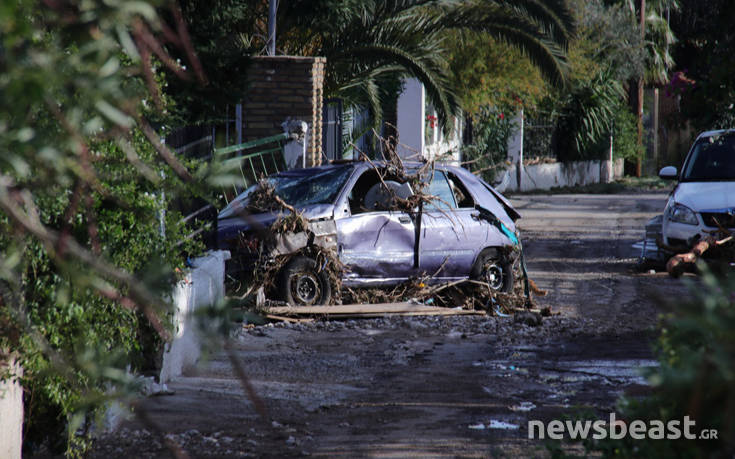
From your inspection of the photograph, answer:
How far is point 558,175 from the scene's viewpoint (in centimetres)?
3362

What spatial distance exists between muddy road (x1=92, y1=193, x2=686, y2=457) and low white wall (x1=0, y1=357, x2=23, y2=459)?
0.55 meters

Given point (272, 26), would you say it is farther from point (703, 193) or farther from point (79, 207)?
point (79, 207)

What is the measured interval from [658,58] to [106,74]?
41.9 meters

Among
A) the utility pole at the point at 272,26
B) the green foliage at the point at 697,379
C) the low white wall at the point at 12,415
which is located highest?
the utility pole at the point at 272,26

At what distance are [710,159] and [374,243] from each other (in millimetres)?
5969

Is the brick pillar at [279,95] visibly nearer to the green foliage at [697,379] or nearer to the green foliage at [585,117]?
the green foliage at [697,379]

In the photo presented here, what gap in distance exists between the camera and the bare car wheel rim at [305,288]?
10086 mm

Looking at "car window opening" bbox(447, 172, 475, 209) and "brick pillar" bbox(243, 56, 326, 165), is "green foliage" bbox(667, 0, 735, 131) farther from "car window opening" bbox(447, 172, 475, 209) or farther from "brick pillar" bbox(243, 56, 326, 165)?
"brick pillar" bbox(243, 56, 326, 165)

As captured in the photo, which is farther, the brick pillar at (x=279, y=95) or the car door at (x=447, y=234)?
the brick pillar at (x=279, y=95)

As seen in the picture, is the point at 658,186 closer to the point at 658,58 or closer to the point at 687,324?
the point at 658,58

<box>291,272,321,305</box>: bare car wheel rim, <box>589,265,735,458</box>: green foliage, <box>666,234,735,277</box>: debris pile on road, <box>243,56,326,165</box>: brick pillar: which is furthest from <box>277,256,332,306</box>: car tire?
<box>589,265,735,458</box>: green foliage

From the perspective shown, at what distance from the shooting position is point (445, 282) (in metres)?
11.0

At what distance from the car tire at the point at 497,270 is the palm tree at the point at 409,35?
5.04 m

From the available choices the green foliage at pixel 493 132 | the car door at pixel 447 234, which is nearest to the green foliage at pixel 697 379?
the car door at pixel 447 234
